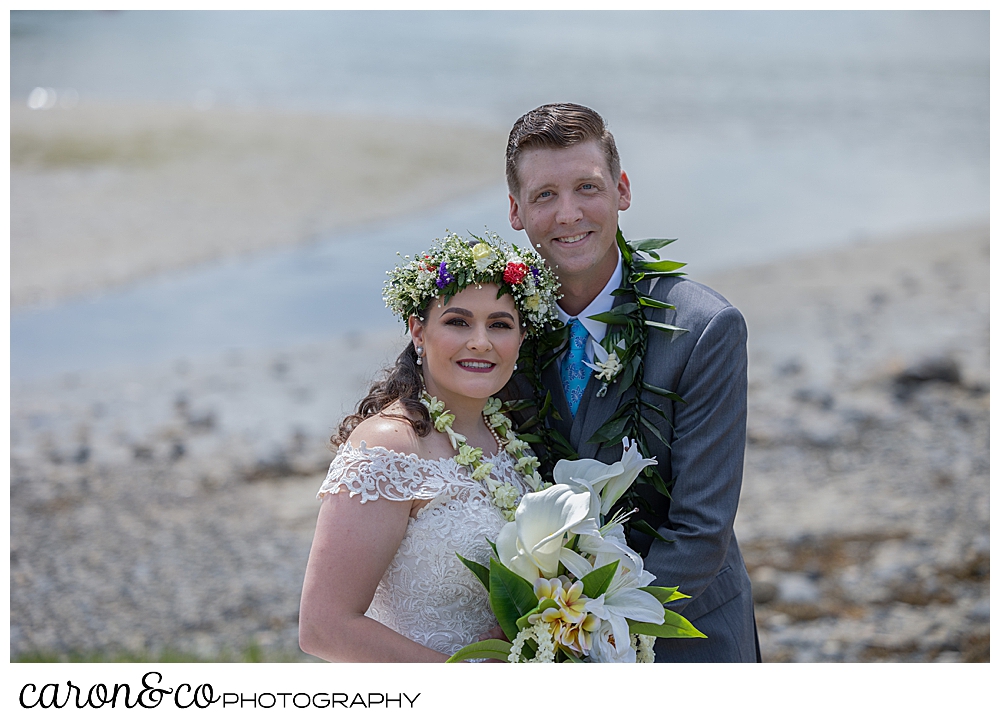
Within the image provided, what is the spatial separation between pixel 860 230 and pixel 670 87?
7453mm

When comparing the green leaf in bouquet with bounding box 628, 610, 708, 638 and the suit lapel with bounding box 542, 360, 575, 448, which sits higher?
the suit lapel with bounding box 542, 360, 575, 448

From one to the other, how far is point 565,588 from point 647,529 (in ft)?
1.65

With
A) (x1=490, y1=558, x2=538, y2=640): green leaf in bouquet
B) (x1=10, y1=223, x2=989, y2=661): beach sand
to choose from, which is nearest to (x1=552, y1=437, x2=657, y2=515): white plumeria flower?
(x1=490, y1=558, x2=538, y2=640): green leaf in bouquet

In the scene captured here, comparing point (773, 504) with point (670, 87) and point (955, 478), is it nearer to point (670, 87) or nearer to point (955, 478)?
point (955, 478)

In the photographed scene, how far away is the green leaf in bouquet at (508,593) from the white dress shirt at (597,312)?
0.91m

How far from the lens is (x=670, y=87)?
23062 mm

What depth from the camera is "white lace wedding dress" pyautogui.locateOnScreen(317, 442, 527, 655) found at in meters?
3.00

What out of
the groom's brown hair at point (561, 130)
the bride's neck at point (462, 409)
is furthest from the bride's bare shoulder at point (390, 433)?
the groom's brown hair at point (561, 130)

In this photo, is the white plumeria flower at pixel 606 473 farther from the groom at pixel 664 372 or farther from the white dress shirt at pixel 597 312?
the white dress shirt at pixel 597 312

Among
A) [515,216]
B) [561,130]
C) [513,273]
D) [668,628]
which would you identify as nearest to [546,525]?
[668,628]

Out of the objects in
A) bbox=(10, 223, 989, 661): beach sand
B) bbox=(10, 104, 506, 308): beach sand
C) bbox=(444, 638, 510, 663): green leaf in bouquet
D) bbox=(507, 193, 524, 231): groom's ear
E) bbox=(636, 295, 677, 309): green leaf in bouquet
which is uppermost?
bbox=(10, 104, 506, 308): beach sand

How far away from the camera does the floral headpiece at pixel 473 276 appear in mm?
3137

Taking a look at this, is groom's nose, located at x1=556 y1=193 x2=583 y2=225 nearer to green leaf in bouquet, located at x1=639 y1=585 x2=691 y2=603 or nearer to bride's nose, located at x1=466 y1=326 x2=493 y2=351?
bride's nose, located at x1=466 y1=326 x2=493 y2=351

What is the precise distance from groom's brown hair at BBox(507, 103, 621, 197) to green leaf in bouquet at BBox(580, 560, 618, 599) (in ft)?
4.63
